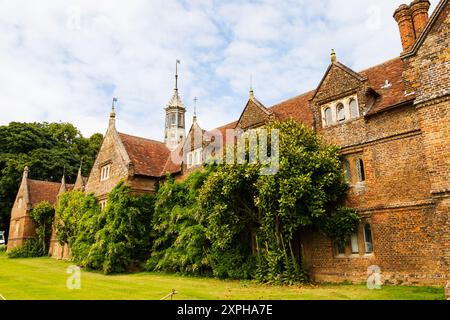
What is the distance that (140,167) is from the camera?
1001 inches

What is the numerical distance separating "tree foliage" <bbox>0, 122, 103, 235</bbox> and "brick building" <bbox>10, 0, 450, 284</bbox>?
42.0 m

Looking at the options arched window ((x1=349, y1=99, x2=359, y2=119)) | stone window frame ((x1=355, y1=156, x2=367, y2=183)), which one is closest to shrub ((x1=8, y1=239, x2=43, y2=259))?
stone window frame ((x1=355, y1=156, x2=367, y2=183))

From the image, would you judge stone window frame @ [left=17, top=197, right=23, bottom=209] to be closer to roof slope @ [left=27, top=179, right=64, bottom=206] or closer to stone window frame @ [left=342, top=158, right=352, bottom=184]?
roof slope @ [left=27, top=179, right=64, bottom=206]

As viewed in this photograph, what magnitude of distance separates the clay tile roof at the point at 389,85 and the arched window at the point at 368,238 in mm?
4927

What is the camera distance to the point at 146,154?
2762 cm

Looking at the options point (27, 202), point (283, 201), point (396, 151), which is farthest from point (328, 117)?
point (27, 202)

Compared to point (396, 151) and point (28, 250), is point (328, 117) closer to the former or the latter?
point (396, 151)

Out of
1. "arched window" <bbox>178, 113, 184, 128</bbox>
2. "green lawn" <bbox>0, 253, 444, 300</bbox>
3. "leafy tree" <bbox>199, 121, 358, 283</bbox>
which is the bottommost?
"green lawn" <bbox>0, 253, 444, 300</bbox>

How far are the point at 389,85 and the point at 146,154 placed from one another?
17955 millimetres

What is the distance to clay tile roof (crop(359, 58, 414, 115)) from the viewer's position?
1500 centimetres

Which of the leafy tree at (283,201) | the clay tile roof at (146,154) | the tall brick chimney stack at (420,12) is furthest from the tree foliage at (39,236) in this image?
the tall brick chimney stack at (420,12)

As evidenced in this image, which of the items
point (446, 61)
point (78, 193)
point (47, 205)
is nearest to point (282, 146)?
point (446, 61)

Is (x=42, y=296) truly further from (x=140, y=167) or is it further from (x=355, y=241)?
(x=140, y=167)

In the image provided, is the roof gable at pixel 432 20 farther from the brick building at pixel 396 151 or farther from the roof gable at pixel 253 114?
the roof gable at pixel 253 114
